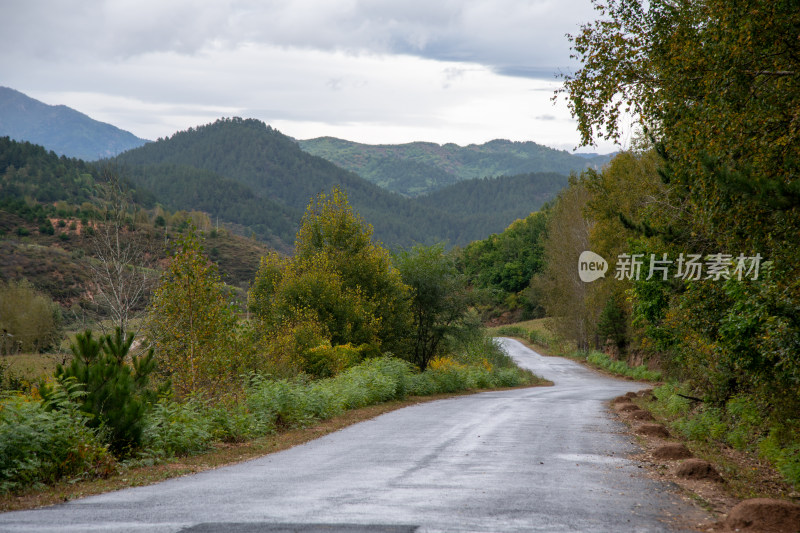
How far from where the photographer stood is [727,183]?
275 inches

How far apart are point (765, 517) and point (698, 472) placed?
9.93 ft

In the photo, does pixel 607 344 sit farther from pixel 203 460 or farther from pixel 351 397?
pixel 203 460

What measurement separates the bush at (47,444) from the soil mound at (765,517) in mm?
8206

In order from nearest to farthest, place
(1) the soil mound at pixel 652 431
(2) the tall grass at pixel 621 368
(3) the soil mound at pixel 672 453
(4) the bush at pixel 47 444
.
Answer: (4) the bush at pixel 47 444 < (3) the soil mound at pixel 672 453 < (1) the soil mound at pixel 652 431 < (2) the tall grass at pixel 621 368

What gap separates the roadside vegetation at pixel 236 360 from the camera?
9445 mm

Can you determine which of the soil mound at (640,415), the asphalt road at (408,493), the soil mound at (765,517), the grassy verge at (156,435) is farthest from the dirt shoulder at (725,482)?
the grassy verge at (156,435)

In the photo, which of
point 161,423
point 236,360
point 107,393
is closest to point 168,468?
point 107,393

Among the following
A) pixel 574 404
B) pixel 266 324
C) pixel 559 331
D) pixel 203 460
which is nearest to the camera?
pixel 203 460

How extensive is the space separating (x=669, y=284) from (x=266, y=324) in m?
17.5

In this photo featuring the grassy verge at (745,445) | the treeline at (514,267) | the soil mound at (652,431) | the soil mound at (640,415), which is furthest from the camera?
the treeline at (514,267)

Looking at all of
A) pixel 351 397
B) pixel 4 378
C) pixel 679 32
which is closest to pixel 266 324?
pixel 351 397

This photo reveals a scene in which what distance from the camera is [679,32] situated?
11.4 meters

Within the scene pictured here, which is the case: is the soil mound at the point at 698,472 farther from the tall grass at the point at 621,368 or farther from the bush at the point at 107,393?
the tall grass at the point at 621,368

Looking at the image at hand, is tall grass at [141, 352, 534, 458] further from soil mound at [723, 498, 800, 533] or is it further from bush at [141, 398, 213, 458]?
soil mound at [723, 498, 800, 533]
